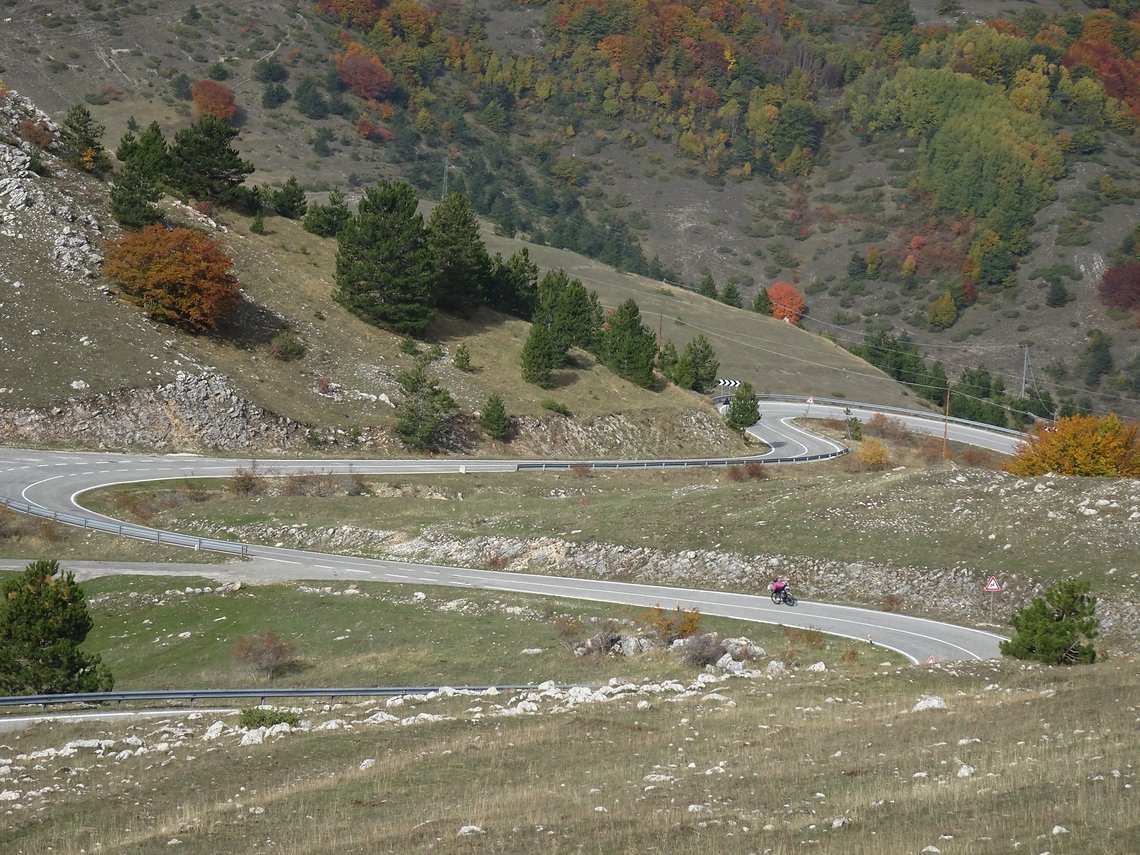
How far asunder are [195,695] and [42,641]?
13.5 feet

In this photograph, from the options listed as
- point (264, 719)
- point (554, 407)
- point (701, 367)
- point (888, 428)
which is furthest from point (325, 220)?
point (264, 719)

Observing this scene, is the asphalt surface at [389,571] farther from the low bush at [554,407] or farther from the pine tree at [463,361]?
the pine tree at [463,361]

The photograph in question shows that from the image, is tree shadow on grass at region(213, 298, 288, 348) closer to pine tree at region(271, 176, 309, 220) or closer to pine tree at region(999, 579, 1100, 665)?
pine tree at region(271, 176, 309, 220)

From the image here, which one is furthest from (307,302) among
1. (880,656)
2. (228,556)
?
(880,656)

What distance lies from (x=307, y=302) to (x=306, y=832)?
80391 mm

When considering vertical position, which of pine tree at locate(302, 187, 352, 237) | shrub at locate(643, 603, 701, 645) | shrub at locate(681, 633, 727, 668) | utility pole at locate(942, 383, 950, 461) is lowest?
utility pole at locate(942, 383, 950, 461)

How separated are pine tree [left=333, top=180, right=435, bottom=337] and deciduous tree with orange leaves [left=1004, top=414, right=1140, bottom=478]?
147 ft

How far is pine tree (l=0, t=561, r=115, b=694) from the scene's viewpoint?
97.3ft

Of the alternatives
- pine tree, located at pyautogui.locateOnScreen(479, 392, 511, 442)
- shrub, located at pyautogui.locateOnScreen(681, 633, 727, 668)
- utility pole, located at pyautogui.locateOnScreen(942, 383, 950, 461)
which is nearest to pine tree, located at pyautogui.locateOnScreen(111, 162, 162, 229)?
pine tree, located at pyautogui.locateOnScreen(479, 392, 511, 442)

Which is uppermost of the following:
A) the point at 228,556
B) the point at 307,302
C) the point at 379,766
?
the point at 307,302

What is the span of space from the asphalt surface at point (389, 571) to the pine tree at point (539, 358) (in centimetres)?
1425

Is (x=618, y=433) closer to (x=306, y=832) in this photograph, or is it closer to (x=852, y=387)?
(x=852, y=387)

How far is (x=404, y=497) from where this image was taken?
6675cm

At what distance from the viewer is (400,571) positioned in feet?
170
